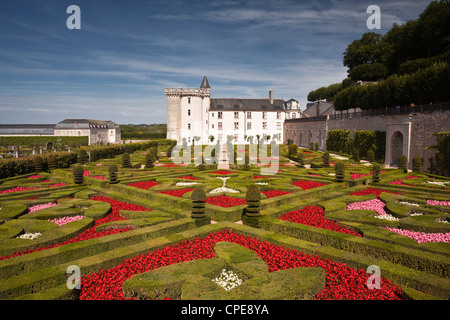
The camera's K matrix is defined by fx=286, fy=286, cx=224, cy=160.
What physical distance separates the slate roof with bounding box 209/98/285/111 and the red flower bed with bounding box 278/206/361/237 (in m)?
53.8

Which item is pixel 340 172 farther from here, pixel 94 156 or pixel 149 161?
pixel 94 156

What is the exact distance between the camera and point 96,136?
6469 cm

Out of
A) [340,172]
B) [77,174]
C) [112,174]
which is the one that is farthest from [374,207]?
[77,174]

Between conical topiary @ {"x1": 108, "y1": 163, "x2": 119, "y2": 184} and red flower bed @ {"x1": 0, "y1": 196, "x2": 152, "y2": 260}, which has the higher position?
conical topiary @ {"x1": 108, "y1": 163, "x2": 119, "y2": 184}

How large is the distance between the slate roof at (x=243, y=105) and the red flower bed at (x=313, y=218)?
2120 inches

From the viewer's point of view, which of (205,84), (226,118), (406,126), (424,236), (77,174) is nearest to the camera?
(424,236)

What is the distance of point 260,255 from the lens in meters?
7.69

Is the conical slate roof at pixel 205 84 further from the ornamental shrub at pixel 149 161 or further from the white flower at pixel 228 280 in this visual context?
the white flower at pixel 228 280

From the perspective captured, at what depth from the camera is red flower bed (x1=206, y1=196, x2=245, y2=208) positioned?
1233 centimetres

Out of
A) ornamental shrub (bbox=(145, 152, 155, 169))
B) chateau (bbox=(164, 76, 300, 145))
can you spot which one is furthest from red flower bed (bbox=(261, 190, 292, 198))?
chateau (bbox=(164, 76, 300, 145))

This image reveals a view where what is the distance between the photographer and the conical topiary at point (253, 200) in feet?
33.2

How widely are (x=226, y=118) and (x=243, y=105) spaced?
5090 mm

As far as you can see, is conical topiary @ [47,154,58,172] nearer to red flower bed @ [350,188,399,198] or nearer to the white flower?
the white flower
